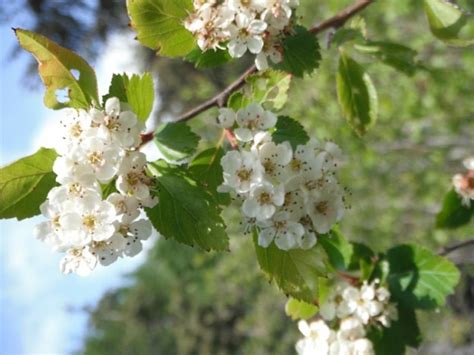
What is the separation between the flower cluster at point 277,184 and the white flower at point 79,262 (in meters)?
0.18

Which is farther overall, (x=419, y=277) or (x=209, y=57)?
(x=419, y=277)

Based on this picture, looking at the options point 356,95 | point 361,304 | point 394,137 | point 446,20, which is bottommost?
point 394,137

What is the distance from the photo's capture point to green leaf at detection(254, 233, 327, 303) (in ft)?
2.70

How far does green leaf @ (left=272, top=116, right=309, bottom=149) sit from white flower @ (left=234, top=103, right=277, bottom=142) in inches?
0.7

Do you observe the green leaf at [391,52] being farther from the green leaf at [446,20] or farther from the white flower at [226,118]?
the white flower at [226,118]

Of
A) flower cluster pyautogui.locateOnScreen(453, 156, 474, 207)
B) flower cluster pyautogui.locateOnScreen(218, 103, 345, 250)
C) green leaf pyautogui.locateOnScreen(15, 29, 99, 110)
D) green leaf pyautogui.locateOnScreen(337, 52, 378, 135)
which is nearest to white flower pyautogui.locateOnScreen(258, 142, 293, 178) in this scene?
flower cluster pyautogui.locateOnScreen(218, 103, 345, 250)

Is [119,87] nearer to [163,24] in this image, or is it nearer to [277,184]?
[163,24]

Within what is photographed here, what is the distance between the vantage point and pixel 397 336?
3.44 ft

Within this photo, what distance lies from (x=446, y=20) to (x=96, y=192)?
0.58m

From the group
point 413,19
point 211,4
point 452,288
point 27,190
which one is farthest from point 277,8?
point 413,19

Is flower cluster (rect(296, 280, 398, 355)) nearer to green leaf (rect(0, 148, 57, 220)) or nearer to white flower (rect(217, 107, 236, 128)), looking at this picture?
white flower (rect(217, 107, 236, 128))

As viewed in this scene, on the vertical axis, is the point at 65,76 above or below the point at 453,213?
above

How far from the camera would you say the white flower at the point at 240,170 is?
0.76 metres

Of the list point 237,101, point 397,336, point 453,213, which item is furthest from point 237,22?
point 453,213
